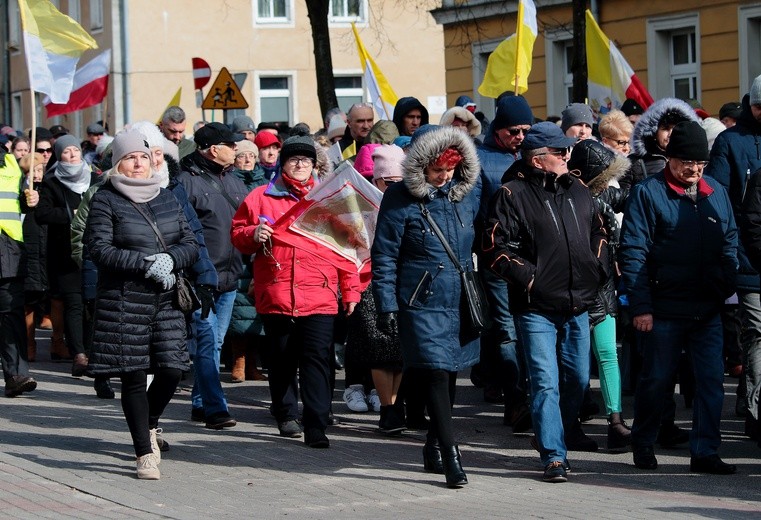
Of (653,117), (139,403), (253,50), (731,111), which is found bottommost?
(139,403)

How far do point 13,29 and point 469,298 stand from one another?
141 ft

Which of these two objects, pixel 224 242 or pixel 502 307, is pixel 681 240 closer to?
pixel 502 307

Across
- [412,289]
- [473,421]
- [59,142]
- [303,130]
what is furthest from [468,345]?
[303,130]

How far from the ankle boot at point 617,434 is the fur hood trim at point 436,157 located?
69.4 inches

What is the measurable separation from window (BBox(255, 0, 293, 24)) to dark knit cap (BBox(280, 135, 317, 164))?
3387 centimetres

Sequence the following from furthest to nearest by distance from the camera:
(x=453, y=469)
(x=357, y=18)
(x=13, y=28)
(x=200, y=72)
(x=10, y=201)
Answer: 1. (x=13, y=28)
2. (x=357, y=18)
3. (x=200, y=72)
4. (x=10, y=201)
5. (x=453, y=469)

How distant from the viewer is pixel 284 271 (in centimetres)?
1023

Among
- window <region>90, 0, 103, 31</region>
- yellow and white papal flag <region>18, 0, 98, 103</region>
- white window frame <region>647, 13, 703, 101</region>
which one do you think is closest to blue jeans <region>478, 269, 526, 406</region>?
yellow and white papal flag <region>18, 0, 98, 103</region>

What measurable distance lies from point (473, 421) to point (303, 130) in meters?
6.03

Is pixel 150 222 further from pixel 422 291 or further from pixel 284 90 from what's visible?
pixel 284 90

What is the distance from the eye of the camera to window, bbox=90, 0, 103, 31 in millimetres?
43253

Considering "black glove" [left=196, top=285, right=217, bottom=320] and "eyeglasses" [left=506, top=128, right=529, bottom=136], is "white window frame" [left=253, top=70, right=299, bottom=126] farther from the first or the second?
"black glove" [left=196, top=285, right=217, bottom=320]

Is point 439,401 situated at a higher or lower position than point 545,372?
lower

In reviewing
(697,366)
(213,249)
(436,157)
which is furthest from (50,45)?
(697,366)
